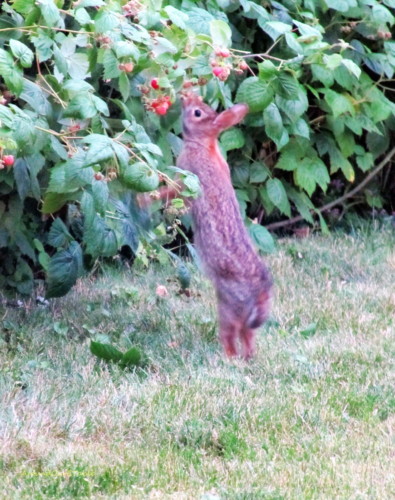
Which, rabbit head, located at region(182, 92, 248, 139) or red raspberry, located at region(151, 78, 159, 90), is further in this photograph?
rabbit head, located at region(182, 92, 248, 139)

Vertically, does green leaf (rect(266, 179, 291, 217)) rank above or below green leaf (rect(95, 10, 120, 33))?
below

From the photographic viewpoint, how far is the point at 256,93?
4.96m

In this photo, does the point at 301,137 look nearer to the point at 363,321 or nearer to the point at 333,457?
the point at 363,321

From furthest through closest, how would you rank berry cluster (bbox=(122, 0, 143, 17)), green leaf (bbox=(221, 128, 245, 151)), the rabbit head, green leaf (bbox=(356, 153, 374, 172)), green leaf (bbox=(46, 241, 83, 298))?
green leaf (bbox=(356, 153, 374, 172))
green leaf (bbox=(221, 128, 245, 151))
the rabbit head
green leaf (bbox=(46, 241, 83, 298))
berry cluster (bbox=(122, 0, 143, 17))

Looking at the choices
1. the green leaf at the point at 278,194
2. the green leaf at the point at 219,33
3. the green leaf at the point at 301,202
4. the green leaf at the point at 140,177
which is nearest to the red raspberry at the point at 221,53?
the green leaf at the point at 219,33

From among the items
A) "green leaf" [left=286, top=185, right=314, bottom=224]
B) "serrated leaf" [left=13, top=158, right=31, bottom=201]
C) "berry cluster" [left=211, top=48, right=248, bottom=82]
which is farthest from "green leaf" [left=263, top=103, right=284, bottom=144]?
"green leaf" [left=286, top=185, right=314, bottom=224]

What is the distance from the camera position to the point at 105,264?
7078 mm

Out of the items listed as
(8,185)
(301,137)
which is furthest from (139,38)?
(301,137)

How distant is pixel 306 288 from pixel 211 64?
2403mm

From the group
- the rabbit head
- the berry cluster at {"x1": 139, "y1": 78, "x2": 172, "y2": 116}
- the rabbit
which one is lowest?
the rabbit

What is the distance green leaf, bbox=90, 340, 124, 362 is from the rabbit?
1.71ft

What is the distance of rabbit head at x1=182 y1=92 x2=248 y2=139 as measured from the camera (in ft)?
17.6

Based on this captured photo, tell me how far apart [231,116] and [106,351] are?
1.41 meters

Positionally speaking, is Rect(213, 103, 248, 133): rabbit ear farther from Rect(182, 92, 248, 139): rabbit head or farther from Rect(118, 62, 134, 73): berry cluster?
Rect(118, 62, 134, 73): berry cluster
